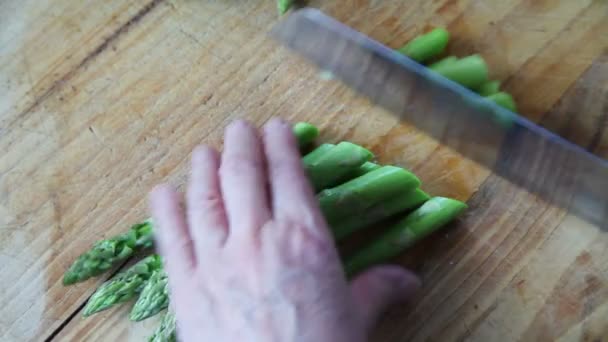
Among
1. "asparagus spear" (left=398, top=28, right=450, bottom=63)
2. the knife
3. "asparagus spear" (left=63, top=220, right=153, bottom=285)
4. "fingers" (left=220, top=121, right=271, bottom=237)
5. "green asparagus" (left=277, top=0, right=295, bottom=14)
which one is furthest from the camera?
"green asparagus" (left=277, top=0, right=295, bottom=14)

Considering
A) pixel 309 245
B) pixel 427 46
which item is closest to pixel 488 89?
pixel 427 46

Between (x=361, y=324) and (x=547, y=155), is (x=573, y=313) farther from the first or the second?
(x=361, y=324)

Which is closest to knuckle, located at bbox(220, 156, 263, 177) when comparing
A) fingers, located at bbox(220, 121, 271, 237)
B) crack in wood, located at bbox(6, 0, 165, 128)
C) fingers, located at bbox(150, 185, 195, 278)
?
fingers, located at bbox(220, 121, 271, 237)

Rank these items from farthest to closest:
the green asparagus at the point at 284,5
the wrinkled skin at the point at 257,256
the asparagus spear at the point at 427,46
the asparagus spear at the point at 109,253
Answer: the green asparagus at the point at 284,5 < the asparagus spear at the point at 427,46 < the asparagus spear at the point at 109,253 < the wrinkled skin at the point at 257,256

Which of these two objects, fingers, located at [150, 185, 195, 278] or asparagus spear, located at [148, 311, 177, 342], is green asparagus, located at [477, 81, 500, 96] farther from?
asparagus spear, located at [148, 311, 177, 342]

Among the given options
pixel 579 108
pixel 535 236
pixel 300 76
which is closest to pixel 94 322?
pixel 300 76

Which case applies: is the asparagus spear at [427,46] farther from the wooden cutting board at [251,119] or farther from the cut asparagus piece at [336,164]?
the cut asparagus piece at [336,164]

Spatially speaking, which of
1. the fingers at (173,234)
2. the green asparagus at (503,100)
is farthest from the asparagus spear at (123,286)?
the green asparagus at (503,100)
